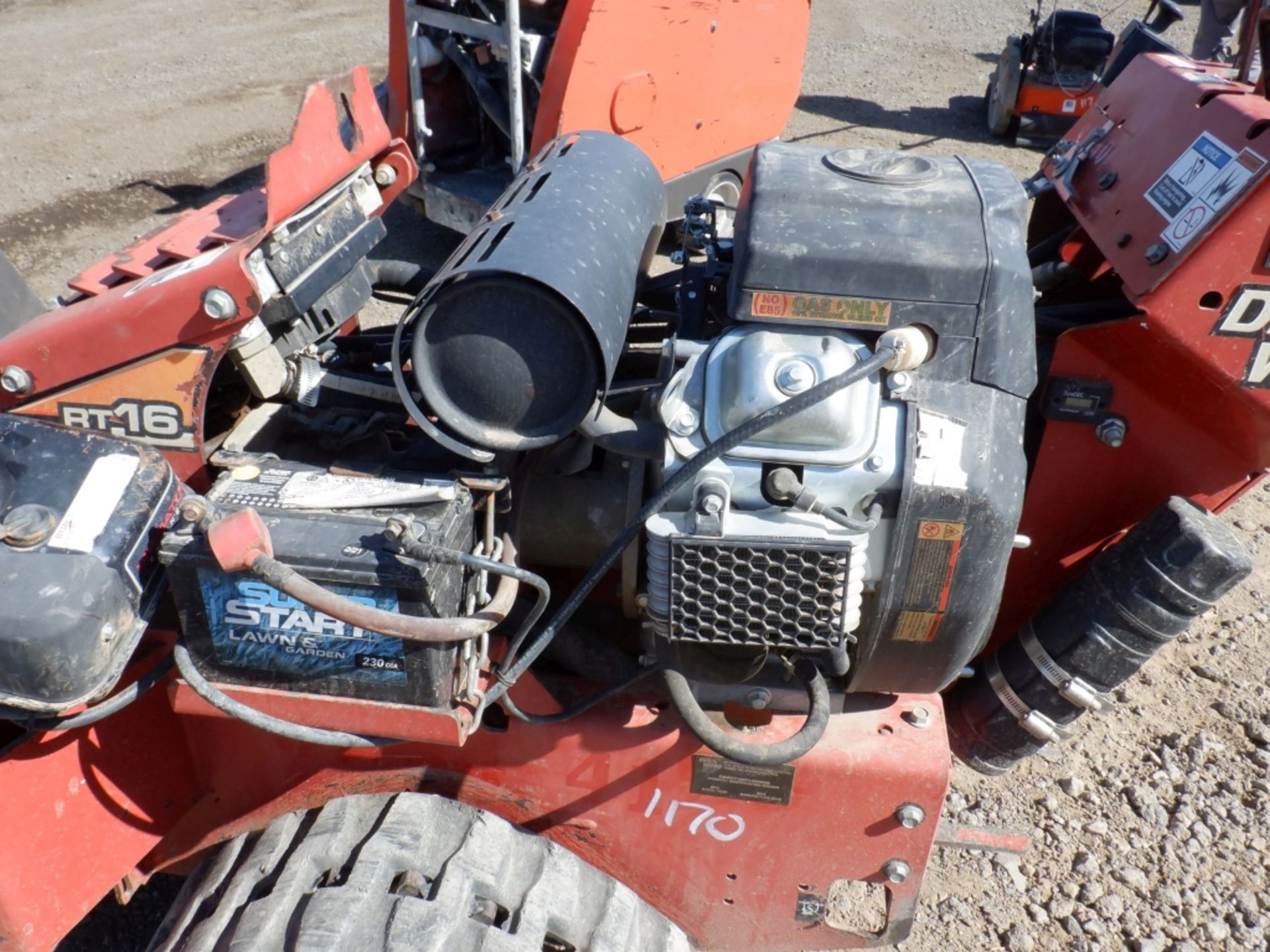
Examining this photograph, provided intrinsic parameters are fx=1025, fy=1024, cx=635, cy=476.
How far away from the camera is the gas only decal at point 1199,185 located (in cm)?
178

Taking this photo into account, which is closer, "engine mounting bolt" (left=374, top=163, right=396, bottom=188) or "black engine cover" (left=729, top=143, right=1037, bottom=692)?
"black engine cover" (left=729, top=143, right=1037, bottom=692)

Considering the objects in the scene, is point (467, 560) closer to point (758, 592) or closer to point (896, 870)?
point (758, 592)

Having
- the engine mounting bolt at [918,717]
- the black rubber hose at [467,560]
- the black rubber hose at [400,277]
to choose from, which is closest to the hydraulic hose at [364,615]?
the black rubber hose at [467,560]

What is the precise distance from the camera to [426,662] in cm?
152

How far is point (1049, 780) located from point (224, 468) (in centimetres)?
235

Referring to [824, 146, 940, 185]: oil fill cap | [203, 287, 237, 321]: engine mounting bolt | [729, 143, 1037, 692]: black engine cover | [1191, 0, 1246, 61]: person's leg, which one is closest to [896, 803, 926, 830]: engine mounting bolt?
[729, 143, 1037, 692]: black engine cover

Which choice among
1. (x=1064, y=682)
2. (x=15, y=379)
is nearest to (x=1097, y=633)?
(x=1064, y=682)

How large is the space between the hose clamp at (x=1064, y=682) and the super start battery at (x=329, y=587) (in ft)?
3.83

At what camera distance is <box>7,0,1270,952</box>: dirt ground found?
100 inches

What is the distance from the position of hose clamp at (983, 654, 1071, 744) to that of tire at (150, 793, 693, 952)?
81 cm

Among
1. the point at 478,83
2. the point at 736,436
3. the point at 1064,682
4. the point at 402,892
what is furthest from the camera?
the point at 478,83

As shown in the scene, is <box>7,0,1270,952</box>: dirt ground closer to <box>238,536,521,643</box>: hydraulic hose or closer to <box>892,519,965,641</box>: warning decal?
<box>892,519,965,641</box>: warning decal

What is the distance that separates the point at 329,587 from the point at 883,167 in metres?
1.13

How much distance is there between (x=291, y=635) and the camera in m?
1.52
